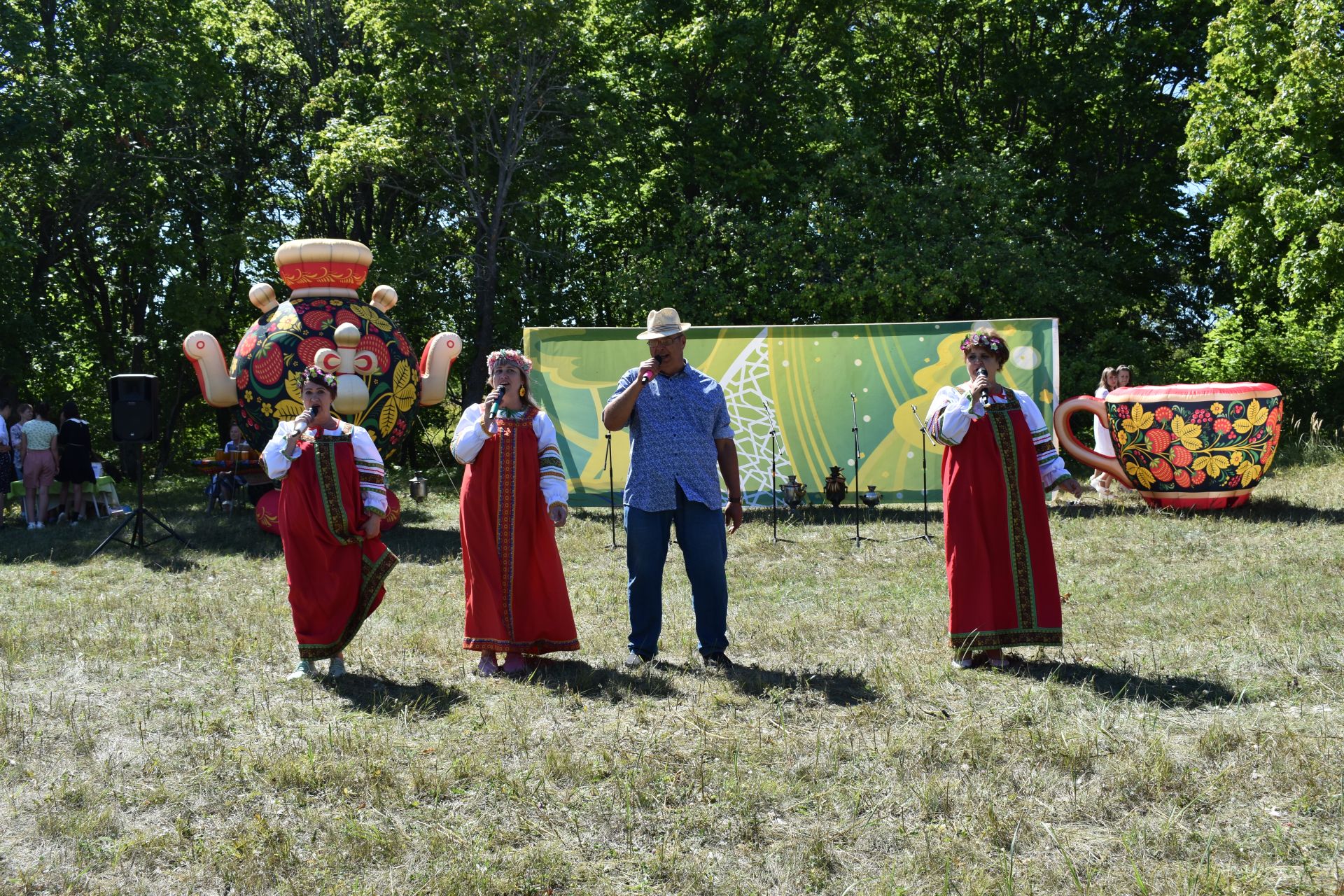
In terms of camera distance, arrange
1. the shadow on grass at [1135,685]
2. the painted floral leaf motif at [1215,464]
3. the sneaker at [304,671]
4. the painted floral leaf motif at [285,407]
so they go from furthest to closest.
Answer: the painted floral leaf motif at [1215,464] → the painted floral leaf motif at [285,407] → the sneaker at [304,671] → the shadow on grass at [1135,685]

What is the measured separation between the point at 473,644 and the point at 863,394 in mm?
8238

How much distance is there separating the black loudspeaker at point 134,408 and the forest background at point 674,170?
7662 millimetres

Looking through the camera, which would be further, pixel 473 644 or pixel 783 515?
pixel 783 515

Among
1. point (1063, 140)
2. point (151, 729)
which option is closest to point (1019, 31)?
point (1063, 140)

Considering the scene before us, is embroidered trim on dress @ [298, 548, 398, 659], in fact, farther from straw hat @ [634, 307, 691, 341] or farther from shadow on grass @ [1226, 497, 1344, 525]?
shadow on grass @ [1226, 497, 1344, 525]

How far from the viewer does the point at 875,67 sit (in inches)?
953

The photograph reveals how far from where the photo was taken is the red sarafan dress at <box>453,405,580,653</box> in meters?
5.84

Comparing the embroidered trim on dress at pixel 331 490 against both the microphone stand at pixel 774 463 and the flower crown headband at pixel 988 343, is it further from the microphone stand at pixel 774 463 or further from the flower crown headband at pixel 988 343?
the microphone stand at pixel 774 463

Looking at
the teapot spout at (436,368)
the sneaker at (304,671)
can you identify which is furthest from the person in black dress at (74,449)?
the sneaker at (304,671)

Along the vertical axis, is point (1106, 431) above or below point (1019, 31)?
below

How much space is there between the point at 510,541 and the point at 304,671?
4.23 ft

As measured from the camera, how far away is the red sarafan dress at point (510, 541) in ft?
19.2

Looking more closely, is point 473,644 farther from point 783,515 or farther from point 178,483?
point 178,483

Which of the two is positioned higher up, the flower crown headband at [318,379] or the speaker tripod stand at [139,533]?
the flower crown headband at [318,379]
